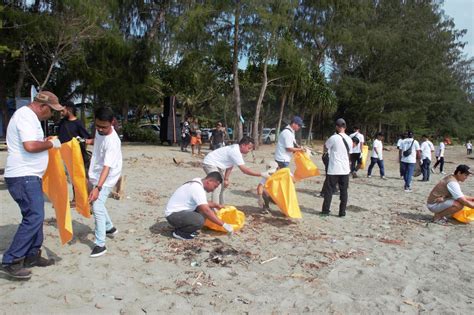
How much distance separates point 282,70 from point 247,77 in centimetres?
230

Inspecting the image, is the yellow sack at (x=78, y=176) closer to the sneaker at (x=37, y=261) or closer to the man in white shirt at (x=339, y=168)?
the sneaker at (x=37, y=261)

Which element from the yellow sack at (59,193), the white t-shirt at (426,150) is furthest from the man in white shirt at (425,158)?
the yellow sack at (59,193)

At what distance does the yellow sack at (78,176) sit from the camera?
16.3 ft

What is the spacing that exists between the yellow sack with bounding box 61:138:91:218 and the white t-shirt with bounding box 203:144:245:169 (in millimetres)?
1969

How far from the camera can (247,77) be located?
24797mm

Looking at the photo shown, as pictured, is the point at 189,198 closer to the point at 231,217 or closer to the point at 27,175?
the point at 231,217

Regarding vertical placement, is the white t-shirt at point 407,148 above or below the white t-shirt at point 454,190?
above

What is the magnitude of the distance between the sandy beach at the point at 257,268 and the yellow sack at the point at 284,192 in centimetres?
27

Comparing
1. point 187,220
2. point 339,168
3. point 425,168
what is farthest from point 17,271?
point 425,168

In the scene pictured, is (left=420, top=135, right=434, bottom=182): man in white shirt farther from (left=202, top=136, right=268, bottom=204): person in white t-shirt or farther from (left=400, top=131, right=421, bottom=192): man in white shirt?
(left=202, top=136, right=268, bottom=204): person in white t-shirt

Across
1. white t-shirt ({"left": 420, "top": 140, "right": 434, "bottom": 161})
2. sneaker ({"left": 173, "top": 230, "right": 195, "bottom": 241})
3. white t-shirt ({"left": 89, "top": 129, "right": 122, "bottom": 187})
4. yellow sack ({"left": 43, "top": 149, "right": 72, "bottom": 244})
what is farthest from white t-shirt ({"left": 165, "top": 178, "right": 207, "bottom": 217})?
white t-shirt ({"left": 420, "top": 140, "right": 434, "bottom": 161})

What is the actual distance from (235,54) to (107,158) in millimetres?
17307

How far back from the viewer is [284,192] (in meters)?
6.43

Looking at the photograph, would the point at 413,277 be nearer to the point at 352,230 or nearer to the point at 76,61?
the point at 352,230
